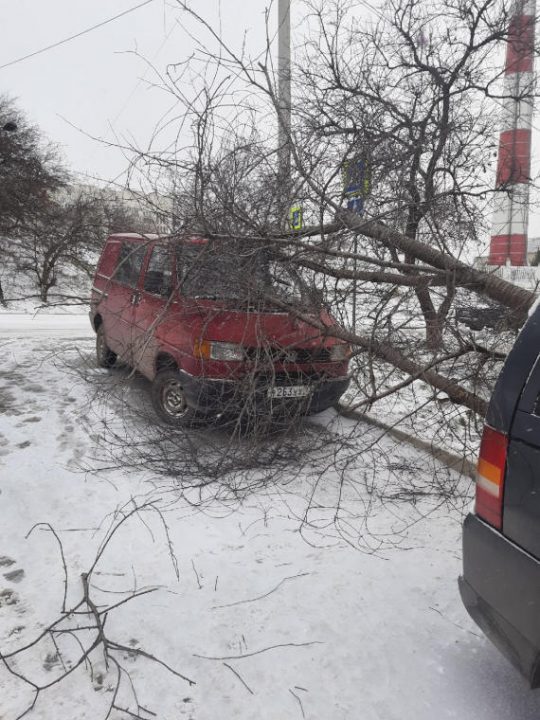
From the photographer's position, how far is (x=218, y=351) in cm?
450

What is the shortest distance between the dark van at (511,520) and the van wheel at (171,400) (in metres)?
3.20

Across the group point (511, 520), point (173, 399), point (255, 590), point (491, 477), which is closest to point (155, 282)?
point (173, 399)

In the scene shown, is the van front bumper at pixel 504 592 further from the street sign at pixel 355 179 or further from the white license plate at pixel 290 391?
the street sign at pixel 355 179

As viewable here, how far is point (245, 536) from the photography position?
3.24 m

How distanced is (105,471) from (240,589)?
182 centimetres

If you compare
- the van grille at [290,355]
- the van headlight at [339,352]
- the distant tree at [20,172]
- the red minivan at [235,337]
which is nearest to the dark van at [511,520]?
the red minivan at [235,337]

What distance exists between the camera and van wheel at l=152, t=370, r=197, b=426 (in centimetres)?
478

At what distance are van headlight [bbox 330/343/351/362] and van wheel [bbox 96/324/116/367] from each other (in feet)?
12.4

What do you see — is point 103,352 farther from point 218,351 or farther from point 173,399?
point 218,351

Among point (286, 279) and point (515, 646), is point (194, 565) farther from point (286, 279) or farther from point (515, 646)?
point (286, 279)

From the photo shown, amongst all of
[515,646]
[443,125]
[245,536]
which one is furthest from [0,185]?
[515,646]

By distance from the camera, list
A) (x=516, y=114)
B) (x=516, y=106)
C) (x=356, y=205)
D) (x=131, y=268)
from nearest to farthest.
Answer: (x=356, y=205), (x=131, y=268), (x=516, y=106), (x=516, y=114)

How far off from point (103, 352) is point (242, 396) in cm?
395

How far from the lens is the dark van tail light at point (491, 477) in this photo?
1.78 meters
